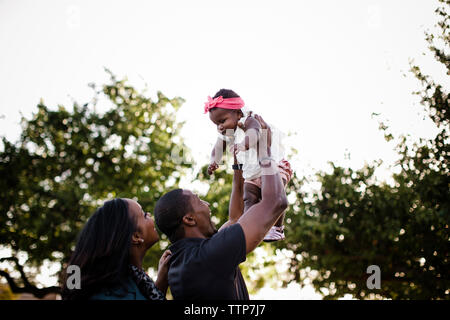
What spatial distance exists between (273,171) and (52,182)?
54.2 feet

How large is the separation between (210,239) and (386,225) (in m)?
11.4

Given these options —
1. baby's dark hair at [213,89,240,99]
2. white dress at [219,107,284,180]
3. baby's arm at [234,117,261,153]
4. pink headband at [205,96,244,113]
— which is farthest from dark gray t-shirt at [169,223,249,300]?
baby's dark hair at [213,89,240,99]

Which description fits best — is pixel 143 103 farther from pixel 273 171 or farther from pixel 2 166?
pixel 273 171

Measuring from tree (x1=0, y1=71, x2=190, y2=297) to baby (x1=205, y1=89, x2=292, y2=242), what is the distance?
1296cm

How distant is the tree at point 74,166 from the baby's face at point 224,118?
42.7 feet

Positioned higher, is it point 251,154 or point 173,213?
point 251,154

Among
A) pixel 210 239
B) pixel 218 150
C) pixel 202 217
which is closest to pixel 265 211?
pixel 210 239

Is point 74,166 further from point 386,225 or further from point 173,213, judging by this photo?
point 173,213

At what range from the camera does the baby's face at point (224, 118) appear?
3850 millimetres

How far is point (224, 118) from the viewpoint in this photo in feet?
12.8

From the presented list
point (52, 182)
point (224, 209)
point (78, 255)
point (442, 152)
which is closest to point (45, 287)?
point (52, 182)

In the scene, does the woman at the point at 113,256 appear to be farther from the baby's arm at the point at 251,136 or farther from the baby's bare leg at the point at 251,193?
the baby's bare leg at the point at 251,193

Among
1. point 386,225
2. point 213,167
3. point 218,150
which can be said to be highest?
point 218,150

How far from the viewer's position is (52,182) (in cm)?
1750
